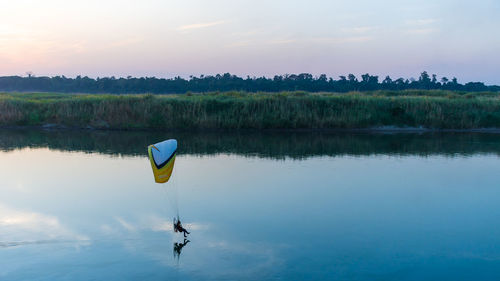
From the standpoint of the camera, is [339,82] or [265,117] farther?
[339,82]

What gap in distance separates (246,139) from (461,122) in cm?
1425

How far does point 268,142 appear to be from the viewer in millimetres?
21594

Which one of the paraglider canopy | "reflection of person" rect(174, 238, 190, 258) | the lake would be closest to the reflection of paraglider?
the paraglider canopy

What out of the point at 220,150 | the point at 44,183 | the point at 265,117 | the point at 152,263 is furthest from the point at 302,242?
the point at 265,117

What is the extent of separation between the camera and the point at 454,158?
16984 millimetres

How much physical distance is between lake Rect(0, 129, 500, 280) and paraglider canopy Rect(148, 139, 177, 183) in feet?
4.06

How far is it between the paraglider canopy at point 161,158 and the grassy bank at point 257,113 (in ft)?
61.9

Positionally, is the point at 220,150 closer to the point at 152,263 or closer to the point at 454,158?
the point at 454,158

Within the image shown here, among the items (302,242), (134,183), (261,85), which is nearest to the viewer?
(302,242)

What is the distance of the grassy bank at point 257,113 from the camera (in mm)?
26984

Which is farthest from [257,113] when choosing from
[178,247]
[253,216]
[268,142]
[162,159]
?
[178,247]

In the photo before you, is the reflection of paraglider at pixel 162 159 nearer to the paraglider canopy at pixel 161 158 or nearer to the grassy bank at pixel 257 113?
the paraglider canopy at pixel 161 158

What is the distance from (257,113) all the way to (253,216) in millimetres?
17933

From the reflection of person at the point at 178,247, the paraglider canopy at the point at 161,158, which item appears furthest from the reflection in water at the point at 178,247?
the paraglider canopy at the point at 161,158
